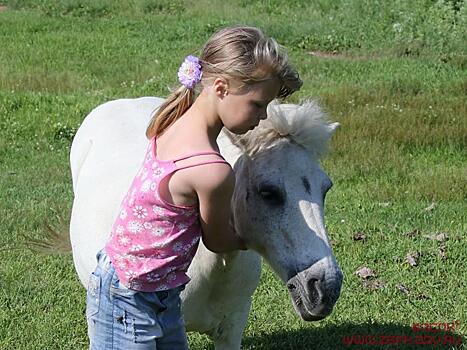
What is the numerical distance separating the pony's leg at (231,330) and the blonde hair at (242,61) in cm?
123

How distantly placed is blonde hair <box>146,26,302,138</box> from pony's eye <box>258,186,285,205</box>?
1.13 ft

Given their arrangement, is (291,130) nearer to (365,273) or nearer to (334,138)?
(365,273)

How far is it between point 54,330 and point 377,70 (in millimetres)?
8505

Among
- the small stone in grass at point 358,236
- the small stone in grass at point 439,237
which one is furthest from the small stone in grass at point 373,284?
the small stone in grass at point 439,237

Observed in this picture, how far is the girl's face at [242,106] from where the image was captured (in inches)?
115

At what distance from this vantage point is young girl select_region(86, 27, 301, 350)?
2.90m

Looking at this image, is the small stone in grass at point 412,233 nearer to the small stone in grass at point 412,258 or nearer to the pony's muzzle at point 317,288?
the small stone in grass at point 412,258

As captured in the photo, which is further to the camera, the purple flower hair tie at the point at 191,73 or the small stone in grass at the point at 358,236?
the small stone in grass at the point at 358,236

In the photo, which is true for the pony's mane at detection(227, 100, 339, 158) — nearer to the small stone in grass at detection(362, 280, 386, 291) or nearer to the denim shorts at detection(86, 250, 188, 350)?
the denim shorts at detection(86, 250, 188, 350)

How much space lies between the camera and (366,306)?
526 centimetres

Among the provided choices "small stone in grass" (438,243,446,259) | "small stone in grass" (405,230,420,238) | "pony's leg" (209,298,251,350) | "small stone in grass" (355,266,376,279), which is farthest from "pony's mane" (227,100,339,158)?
"small stone in grass" (405,230,420,238)

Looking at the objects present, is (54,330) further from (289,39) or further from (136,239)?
(289,39)

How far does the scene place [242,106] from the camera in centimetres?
292

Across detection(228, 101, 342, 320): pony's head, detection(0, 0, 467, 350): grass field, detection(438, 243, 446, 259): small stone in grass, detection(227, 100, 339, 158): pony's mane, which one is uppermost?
detection(227, 100, 339, 158): pony's mane
